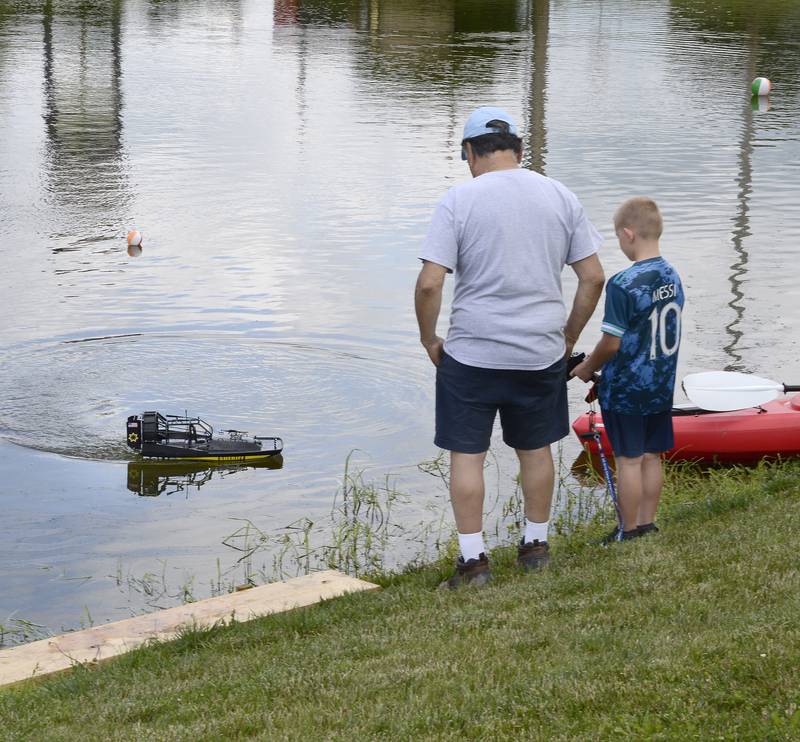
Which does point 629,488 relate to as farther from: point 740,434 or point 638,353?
point 740,434

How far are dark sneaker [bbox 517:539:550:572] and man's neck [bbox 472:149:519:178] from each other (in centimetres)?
172

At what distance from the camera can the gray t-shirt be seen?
18.0 feet

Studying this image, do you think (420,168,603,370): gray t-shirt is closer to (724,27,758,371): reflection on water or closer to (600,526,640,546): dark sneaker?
(600,526,640,546): dark sneaker

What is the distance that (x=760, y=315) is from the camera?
13.9 meters

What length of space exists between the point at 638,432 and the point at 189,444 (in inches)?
185

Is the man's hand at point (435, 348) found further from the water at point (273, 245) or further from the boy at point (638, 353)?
the water at point (273, 245)

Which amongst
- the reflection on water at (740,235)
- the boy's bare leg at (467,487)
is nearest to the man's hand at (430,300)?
the boy's bare leg at (467,487)

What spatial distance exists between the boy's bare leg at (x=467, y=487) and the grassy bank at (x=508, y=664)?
32cm

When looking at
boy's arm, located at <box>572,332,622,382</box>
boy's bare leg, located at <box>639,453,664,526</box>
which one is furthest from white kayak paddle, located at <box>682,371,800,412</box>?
boy's arm, located at <box>572,332,622,382</box>

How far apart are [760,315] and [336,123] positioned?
49.5 feet

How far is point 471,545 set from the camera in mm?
5941

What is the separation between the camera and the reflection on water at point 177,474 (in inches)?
388

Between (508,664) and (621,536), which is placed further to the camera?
(621,536)

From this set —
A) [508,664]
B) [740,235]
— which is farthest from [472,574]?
[740,235]
